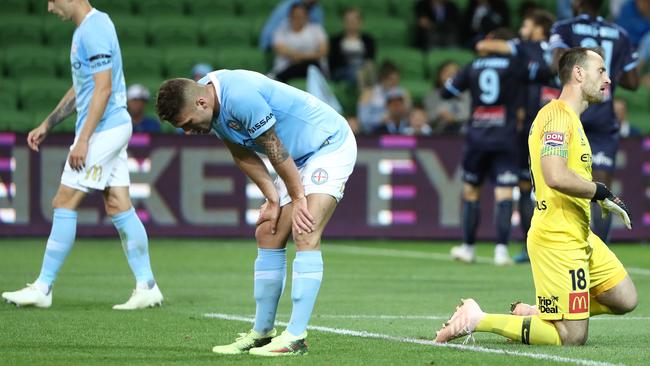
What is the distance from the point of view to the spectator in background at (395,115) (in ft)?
57.3

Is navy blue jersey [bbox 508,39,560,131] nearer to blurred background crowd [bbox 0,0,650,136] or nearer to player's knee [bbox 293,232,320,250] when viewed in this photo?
blurred background crowd [bbox 0,0,650,136]

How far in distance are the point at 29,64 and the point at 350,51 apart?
181 inches

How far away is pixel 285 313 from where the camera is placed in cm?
916

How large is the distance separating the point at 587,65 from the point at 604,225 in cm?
438

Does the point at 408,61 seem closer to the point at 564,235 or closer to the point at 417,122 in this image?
the point at 417,122

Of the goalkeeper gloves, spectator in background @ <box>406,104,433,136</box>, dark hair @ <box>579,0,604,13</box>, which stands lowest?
spectator in background @ <box>406,104,433,136</box>

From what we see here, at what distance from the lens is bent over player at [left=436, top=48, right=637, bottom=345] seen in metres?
7.14

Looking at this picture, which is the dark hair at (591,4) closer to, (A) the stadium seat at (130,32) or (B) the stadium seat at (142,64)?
(B) the stadium seat at (142,64)

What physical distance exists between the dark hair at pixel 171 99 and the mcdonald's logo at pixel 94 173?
111 inches

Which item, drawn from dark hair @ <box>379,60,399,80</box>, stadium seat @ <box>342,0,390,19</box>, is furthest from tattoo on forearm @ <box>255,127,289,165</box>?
stadium seat @ <box>342,0,390,19</box>

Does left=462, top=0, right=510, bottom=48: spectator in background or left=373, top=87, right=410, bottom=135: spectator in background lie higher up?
left=462, top=0, right=510, bottom=48: spectator in background

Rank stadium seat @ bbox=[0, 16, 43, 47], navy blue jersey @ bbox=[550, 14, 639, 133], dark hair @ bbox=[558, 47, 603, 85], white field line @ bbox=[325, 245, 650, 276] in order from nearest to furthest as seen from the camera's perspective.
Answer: dark hair @ bbox=[558, 47, 603, 85] → navy blue jersey @ bbox=[550, 14, 639, 133] → white field line @ bbox=[325, 245, 650, 276] → stadium seat @ bbox=[0, 16, 43, 47]

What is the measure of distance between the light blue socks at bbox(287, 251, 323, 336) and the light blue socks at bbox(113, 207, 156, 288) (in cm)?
271

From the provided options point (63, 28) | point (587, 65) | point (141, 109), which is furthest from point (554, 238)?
point (63, 28)
